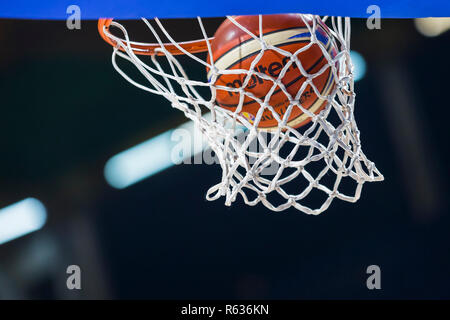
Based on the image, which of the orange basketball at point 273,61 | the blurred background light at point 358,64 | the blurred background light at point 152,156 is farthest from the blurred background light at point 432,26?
the orange basketball at point 273,61

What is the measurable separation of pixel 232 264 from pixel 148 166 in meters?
0.76

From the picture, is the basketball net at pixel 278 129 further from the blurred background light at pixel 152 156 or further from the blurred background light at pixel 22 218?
the blurred background light at pixel 22 218

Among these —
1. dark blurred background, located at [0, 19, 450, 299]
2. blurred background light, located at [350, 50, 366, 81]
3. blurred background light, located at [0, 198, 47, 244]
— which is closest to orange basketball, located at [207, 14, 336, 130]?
dark blurred background, located at [0, 19, 450, 299]

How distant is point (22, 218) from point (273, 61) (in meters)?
2.27

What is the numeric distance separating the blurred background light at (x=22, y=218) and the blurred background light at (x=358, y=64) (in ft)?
6.54

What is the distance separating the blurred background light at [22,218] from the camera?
2.86 m

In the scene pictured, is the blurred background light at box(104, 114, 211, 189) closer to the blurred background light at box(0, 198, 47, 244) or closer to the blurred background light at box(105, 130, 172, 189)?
the blurred background light at box(105, 130, 172, 189)

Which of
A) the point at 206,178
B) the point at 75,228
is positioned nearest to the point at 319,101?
the point at 206,178

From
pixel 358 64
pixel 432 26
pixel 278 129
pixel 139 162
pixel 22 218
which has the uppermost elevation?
pixel 432 26

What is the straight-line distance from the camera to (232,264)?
2889mm

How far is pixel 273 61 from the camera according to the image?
1.06 m

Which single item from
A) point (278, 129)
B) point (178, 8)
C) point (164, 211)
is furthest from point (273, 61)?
point (164, 211)

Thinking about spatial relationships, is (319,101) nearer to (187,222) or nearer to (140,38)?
(140,38)

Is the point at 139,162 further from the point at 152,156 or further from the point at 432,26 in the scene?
the point at 432,26
